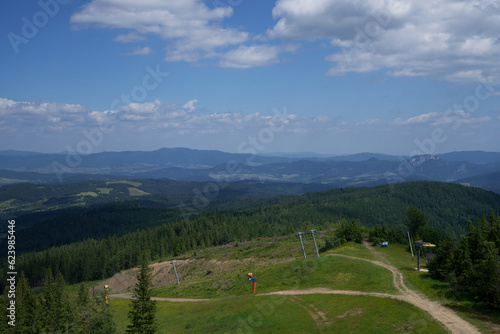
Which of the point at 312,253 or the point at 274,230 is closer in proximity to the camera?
the point at 312,253

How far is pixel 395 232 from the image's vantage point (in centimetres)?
9375

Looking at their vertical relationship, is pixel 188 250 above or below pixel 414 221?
below

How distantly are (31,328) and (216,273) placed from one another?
44.2m

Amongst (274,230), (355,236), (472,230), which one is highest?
(472,230)

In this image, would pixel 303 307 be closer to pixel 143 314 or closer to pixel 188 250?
pixel 143 314

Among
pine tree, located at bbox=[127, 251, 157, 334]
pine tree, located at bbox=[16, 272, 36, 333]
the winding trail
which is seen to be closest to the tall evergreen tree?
the winding trail

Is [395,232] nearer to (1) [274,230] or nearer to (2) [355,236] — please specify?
(2) [355,236]

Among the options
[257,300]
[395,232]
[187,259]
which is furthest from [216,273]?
[395,232]

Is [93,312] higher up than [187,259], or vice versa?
[93,312]

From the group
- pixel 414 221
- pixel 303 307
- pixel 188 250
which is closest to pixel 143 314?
pixel 303 307

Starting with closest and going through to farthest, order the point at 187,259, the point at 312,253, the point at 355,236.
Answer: the point at 312,253 < the point at 355,236 < the point at 187,259

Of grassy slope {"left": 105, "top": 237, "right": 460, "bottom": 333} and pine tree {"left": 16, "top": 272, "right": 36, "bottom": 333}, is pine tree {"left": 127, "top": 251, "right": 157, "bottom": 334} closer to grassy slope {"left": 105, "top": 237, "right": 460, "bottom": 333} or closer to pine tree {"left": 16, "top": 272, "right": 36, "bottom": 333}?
grassy slope {"left": 105, "top": 237, "right": 460, "bottom": 333}

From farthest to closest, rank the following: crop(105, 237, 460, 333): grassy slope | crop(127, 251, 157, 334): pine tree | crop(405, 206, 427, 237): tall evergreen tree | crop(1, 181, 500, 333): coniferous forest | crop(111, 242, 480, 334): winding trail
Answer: crop(405, 206, 427, 237): tall evergreen tree, crop(1, 181, 500, 333): coniferous forest, crop(127, 251, 157, 334): pine tree, crop(105, 237, 460, 333): grassy slope, crop(111, 242, 480, 334): winding trail

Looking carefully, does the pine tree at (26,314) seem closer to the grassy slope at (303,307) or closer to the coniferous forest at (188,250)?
the coniferous forest at (188,250)
